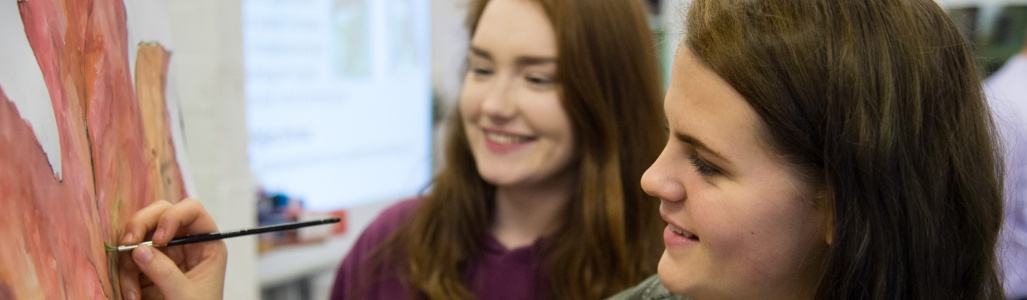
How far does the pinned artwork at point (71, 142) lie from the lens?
0.62 meters

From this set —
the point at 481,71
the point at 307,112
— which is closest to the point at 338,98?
the point at 307,112

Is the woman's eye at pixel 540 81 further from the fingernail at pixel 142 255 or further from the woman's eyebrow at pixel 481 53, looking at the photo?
the fingernail at pixel 142 255

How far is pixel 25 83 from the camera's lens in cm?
64

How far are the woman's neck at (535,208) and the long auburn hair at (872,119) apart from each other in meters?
0.64

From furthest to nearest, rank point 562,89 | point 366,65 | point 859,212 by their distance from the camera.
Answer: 1. point 366,65
2. point 562,89
3. point 859,212

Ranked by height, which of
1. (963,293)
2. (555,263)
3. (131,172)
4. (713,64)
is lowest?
(555,263)

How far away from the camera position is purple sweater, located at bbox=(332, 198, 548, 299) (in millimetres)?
1334

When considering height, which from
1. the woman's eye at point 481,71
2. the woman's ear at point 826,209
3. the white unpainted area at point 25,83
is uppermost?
the white unpainted area at point 25,83

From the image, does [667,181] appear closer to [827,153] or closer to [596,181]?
[827,153]

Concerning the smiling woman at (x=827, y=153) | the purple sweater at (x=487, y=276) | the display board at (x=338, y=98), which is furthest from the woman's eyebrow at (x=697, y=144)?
the display board at (x=338, y=98)

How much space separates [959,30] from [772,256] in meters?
0.28

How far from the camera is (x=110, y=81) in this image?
0.83 meters

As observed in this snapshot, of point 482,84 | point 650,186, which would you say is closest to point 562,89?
point 482,84

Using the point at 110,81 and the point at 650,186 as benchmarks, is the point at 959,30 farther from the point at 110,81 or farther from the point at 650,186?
the point at 110,81
